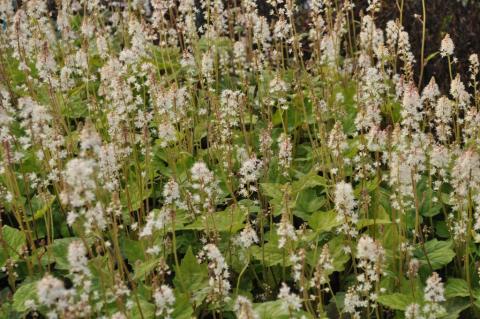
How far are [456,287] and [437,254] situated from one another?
0.23 meters

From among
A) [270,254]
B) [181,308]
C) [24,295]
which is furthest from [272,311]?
[24,295]

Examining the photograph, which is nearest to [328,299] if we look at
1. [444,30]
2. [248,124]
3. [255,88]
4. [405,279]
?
[405,279]

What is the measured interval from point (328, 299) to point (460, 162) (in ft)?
3.61

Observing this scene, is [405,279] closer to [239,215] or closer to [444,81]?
[239,215]

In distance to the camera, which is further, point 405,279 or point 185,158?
point 185,158

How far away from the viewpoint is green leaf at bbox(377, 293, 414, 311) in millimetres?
3424

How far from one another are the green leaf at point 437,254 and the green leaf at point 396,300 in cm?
54

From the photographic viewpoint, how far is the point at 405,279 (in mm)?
3844

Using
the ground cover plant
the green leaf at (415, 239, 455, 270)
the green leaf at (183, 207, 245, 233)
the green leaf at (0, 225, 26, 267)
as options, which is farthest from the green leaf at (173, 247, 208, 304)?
the green leaf at (415, 239, 455, 270)

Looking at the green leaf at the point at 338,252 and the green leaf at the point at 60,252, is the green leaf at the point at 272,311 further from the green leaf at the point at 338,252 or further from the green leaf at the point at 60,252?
the green leaf at the point at 60,252

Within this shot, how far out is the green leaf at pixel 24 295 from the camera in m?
3.57

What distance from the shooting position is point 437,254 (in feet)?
13.2

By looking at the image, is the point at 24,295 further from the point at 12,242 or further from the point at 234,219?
the point at 234,219

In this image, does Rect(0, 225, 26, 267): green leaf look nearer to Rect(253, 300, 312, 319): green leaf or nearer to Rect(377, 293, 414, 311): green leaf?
Rect(253, 300, 312, 319): green leaf
